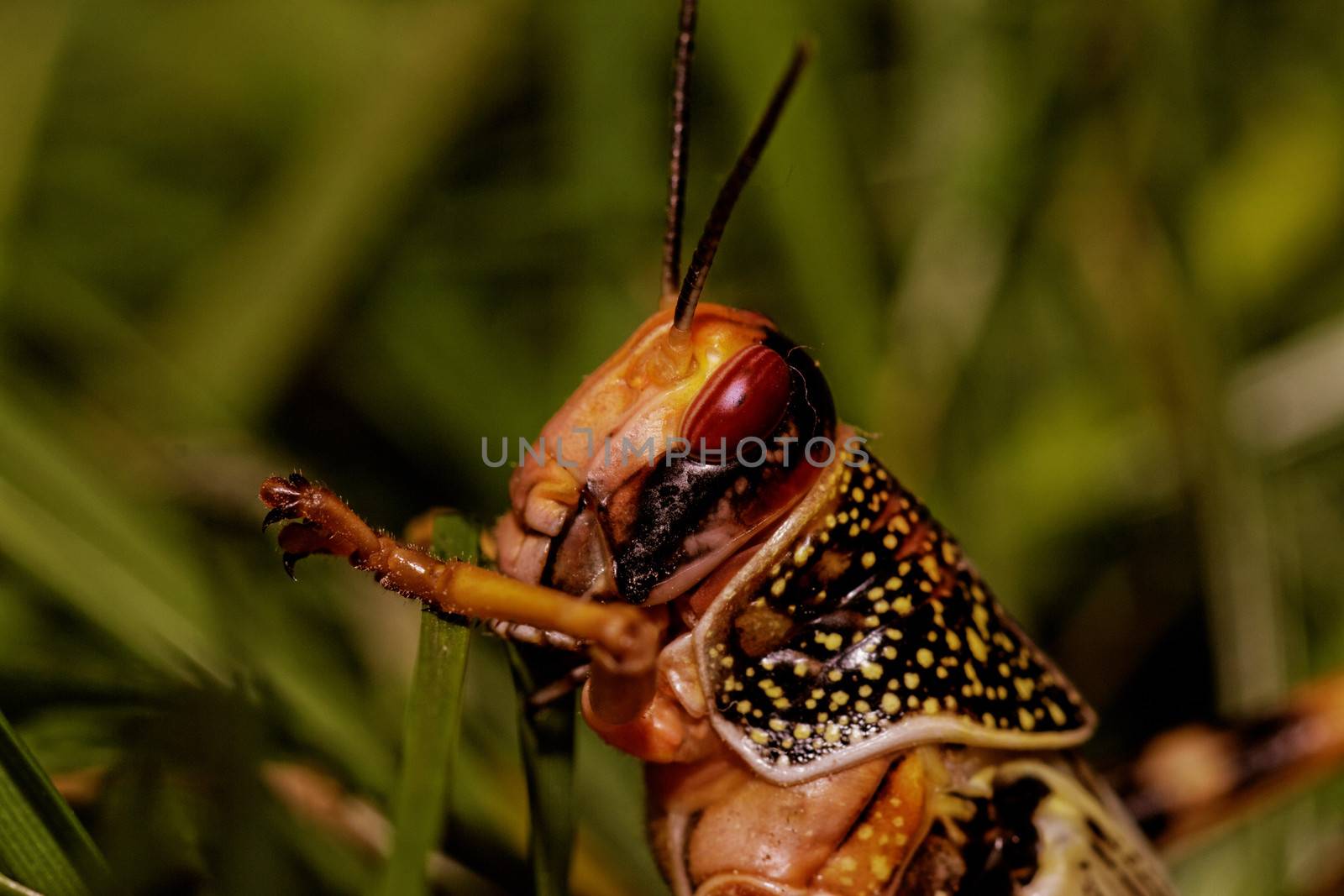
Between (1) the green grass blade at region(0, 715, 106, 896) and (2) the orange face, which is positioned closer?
(1) the green grass blade at region(0, 715, 106, 896)

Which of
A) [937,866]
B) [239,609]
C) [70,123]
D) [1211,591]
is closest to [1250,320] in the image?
[1211,591]

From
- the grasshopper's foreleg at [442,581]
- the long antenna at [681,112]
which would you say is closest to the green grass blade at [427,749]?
the grasshopper's foreleg at [442,581]

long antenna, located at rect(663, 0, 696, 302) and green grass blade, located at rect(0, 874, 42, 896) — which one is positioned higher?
long antenna, located at rect(663, 0, 696, 302)

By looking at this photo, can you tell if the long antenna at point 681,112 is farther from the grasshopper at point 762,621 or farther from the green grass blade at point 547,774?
the green grass blade at point 547,774

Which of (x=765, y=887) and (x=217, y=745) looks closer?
(x=217, y=745)

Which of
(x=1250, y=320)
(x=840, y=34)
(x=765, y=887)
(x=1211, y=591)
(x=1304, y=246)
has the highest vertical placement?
(x=840, y=34)

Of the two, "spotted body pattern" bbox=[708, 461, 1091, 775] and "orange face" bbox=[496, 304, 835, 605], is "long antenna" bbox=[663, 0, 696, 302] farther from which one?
"spotted body pattern" bbox=[708, 461, 1091, 775]

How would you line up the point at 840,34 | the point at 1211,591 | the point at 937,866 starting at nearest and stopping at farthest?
the point at 937,866 < the point at 1211,591 < the point at 840,34

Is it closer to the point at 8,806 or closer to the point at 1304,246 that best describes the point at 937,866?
the point at 8,806

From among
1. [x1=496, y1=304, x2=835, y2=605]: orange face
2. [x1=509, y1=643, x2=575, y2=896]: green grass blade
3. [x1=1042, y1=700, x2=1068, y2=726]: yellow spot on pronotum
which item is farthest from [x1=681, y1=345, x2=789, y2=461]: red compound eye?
[x1=1042, y1=700, x2=1068, y2=726]: yellow spot on pronotum
